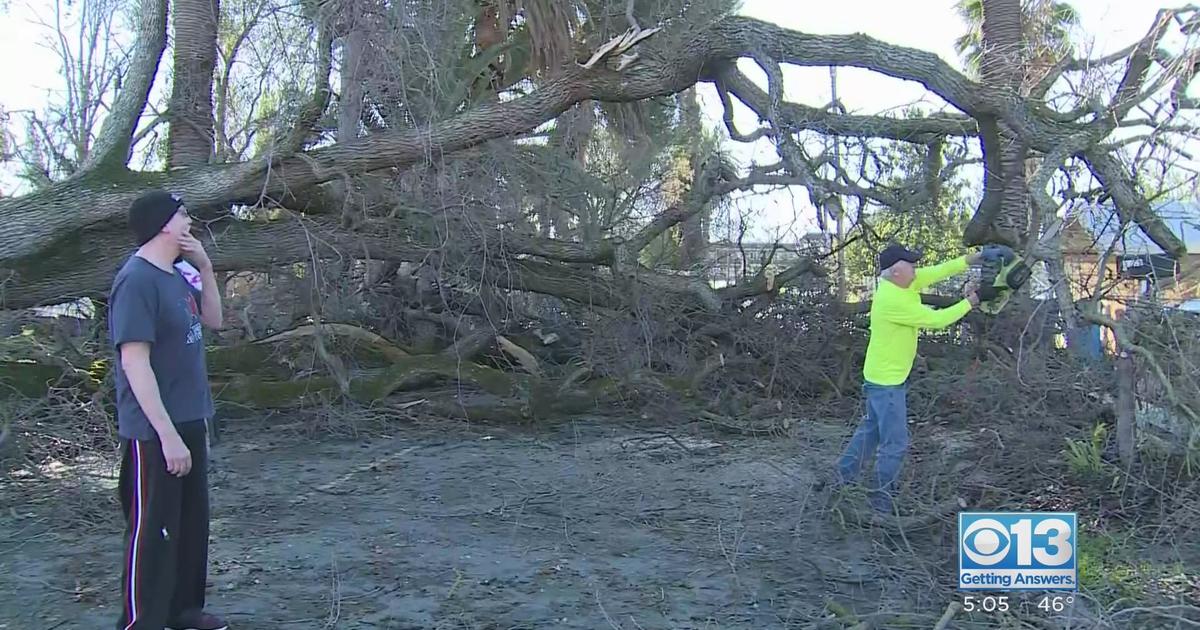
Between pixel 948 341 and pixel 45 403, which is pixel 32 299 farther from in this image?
pixel 948 341

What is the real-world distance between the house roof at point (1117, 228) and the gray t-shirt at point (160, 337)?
14.9 feet

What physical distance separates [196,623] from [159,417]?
872 millimetres

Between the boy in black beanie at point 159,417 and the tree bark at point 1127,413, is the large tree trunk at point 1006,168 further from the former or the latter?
the boy in black beanie at point 159,417

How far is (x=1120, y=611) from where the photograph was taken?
3457mm

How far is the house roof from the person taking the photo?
18.0 ft

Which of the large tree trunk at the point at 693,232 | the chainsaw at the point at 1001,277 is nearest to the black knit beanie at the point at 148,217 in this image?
the chainsaw at the point at 1001,277

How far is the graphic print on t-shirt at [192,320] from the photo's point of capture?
348 centimetres

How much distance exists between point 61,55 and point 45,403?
11282 mm

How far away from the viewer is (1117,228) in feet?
18.4

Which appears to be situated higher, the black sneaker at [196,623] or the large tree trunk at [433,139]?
the large tree trunk at [433,139]

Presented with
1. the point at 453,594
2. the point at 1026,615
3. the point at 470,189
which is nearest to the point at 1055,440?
the point at 1026,615

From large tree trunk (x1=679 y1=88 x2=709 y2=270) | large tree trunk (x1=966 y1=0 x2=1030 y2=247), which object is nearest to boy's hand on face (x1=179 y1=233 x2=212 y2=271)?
large tree trunk (x1=966 y1=0 x2=1030 y2=247)

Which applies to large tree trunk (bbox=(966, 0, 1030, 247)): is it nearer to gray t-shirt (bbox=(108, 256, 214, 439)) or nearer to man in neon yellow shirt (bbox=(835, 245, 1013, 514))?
man in neon yellow shirt (bbox=(835, 245, 1013, 514))

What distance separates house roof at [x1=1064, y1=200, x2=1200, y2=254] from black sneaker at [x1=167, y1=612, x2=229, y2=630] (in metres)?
4.71
